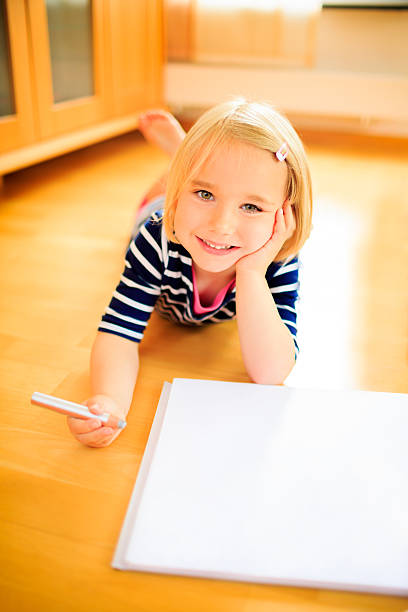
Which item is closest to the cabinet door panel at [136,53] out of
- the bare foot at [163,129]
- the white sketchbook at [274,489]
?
the bare foot at [163,129]

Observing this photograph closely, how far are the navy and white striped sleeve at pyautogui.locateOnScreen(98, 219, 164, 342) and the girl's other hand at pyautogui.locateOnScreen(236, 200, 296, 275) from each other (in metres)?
0.12

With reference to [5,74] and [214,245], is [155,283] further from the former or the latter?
[5,74]

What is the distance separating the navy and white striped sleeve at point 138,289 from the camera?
61 cm

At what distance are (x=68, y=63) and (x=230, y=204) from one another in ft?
4.37

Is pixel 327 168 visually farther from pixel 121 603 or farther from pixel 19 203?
pixel 121 603

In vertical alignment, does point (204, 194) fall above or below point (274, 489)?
above

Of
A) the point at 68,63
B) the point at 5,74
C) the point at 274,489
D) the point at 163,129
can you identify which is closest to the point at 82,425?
the point at 274,489

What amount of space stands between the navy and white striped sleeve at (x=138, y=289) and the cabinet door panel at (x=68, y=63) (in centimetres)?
102

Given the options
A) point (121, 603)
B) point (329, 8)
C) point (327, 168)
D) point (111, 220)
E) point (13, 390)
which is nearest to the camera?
Result: point (121, 603)

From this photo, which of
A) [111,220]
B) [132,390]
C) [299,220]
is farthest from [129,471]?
[111,220]

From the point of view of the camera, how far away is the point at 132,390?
0.57 metres

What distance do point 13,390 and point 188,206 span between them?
294mm

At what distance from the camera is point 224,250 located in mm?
539

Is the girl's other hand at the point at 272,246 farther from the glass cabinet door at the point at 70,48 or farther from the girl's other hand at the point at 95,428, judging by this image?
the glass cabinet door at the point at 70,48
